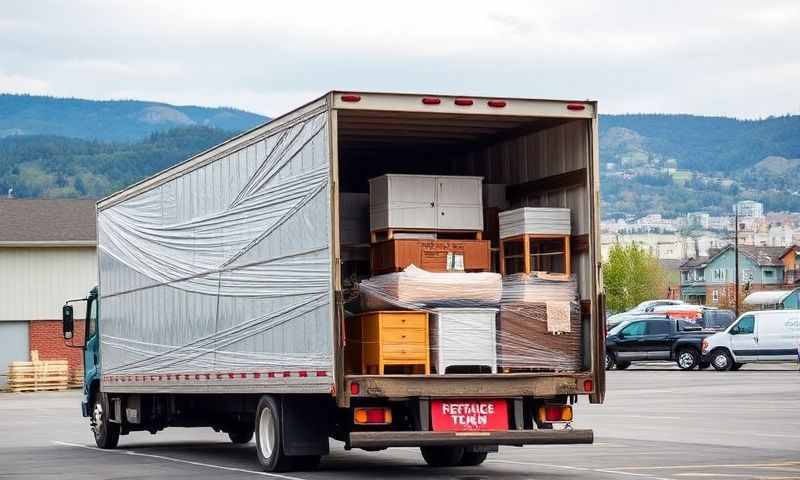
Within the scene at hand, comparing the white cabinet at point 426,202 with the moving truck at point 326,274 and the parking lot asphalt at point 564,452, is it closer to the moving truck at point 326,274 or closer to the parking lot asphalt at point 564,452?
the moving truck at point 326,274

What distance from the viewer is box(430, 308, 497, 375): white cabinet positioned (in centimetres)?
1481

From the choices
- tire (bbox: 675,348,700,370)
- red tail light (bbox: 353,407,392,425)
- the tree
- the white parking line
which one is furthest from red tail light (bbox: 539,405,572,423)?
the tree

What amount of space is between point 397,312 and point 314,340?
855 millimetres

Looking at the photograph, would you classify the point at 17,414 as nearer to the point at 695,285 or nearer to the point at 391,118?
the point at 391,118

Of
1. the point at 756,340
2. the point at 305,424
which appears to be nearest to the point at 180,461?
the point at 305,424

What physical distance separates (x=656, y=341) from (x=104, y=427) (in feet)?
107

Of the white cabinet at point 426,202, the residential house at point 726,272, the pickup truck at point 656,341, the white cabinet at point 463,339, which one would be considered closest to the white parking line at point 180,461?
the white cabinet at point 463,339

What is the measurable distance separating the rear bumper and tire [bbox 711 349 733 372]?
34.3m

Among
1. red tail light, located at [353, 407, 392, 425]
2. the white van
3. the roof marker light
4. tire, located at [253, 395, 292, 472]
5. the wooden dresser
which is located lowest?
the white van

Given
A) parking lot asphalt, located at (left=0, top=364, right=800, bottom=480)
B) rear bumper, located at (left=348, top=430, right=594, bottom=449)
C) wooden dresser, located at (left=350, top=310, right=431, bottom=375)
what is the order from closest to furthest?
rear bumper, located at (left=348, top=430, right=594, bottom=449)
wooden dresser, located at (left=350, top=310, right=431, bottom=375)
parking lot asphalt, located at (left=0, top=364, right=800, bottom=480)

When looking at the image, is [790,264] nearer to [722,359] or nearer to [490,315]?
[722,359]

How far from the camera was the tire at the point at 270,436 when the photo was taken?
15.7m

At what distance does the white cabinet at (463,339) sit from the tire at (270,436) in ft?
6.16

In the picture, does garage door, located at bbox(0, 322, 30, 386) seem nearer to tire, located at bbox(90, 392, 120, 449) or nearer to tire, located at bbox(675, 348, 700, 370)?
tire, located at bbox(675, 348, 700, 370)
